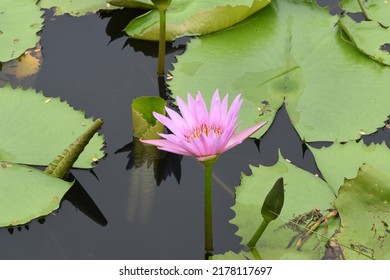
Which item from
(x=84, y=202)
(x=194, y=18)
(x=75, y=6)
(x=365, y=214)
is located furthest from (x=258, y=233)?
(x=75, y=6)

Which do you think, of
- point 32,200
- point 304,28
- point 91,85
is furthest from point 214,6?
point 32,200

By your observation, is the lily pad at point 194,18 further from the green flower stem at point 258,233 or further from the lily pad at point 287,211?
the green flower stem at point 258,233

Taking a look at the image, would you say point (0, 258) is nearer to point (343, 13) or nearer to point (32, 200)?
point (32, 200)

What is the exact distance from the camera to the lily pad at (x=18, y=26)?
3053 millimetres

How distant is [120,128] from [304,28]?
0.89 metres

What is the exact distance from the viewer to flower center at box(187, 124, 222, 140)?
2133 millimetres

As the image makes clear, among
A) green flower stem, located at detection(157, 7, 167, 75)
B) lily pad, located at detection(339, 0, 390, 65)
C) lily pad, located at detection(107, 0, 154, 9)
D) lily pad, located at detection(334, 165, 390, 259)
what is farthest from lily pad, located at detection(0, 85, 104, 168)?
lily pad, located at detection(339, 0, 390, 65)

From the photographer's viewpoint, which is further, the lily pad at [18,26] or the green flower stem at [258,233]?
the lily pad at [18,26]

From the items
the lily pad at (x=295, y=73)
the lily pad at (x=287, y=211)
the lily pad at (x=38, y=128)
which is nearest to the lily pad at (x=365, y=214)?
the lily pad at (x=287, y=211)

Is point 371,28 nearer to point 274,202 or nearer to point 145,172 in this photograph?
point 145,172

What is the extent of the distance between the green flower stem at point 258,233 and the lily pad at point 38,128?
0.65 metres

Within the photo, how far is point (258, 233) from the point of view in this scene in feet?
7.27

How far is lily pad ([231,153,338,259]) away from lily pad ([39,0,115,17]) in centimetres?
121

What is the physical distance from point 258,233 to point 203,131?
0.36m
